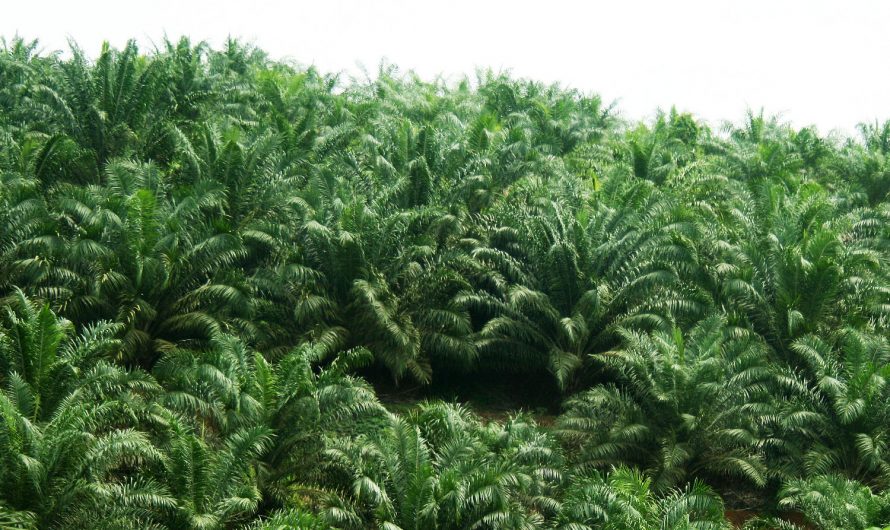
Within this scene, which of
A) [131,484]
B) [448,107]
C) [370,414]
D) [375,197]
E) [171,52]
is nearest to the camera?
[131,484]

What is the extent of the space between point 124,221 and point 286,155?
584 cm

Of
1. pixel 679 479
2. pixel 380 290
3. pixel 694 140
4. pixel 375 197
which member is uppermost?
pixel 694 140

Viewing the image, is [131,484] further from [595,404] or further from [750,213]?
[750,213]

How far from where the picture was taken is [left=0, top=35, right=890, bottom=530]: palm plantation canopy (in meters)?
13.3

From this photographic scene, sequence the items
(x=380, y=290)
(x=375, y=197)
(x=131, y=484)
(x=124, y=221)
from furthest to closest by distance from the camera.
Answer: (x=375, y=197) < (x=380, y=290) < (x=124, y=221) < (x=131, y=484)

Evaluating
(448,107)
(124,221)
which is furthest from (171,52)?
(124,221)

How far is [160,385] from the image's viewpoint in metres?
15.1

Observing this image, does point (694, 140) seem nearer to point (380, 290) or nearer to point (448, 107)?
point (448, 107)

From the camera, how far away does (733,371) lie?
16672 mm

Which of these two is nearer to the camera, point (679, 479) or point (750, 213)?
point (679, 479)

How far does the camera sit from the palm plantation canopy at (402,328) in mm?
13297

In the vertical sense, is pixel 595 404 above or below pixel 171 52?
below

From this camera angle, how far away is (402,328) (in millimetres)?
18516

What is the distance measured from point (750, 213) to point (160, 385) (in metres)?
13.3
